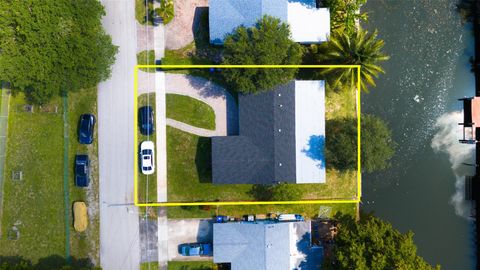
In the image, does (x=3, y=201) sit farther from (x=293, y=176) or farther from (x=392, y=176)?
(x=392, y=176)

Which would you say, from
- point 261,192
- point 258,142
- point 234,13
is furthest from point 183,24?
point 261,192

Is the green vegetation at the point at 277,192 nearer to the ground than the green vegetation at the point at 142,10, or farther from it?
nearer to the ground

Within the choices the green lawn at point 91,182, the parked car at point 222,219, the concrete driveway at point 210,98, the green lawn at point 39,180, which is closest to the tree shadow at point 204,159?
the concrete driveway at point 210,98

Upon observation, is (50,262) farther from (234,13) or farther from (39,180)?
(234,13)

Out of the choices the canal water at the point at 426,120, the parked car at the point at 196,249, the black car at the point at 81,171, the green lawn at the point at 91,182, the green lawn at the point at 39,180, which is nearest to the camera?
the black car at the point at 81,171

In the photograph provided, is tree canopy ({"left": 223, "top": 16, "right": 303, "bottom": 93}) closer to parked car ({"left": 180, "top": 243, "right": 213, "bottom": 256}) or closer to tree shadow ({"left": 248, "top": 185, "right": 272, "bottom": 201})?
tree shadow ({"left": 248, "top": 185, "right": 272, "bottom": 201})

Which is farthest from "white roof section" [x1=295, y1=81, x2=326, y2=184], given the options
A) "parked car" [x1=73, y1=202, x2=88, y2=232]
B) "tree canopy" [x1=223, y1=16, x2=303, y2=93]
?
"parked car" [x1=73, y1=202, x2=88, y2=232]

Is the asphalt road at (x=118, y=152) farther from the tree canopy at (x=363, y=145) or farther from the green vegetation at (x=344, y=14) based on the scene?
the tree canopy at (x=363, y=145)
